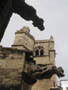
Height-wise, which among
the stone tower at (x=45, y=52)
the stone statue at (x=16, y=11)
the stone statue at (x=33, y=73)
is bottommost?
the stone statue at (x=33, y=73)

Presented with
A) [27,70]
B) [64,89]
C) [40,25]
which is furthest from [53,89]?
[40,25]

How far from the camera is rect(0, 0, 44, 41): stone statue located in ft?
5.04

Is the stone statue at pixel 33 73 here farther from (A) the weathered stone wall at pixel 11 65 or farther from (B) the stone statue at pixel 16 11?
(B) the stone statue at pixel 16 11

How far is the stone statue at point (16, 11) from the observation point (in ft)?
5.04

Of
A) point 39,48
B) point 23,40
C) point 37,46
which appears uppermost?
point 23,40

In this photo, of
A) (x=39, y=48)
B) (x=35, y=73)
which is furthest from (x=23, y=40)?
(x=35, y=73)

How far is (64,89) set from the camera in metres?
29.0

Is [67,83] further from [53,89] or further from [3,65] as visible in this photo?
[3,65]

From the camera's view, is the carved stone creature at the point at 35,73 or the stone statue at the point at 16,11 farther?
the carved stone creature at the point at 35,73

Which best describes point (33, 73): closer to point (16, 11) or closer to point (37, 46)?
point (16, 11)

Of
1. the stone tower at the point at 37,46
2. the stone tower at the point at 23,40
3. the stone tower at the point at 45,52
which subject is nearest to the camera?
the stone tower at the point at 23,40

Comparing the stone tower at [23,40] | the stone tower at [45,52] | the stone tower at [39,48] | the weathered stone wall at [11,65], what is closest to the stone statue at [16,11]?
the weathered stone wall at [11,65]

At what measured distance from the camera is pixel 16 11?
1.75 meters

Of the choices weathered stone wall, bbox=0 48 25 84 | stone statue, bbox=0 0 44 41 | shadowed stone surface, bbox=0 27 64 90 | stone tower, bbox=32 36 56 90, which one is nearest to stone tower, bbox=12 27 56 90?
stone tower, bbox=32 36 56 90
